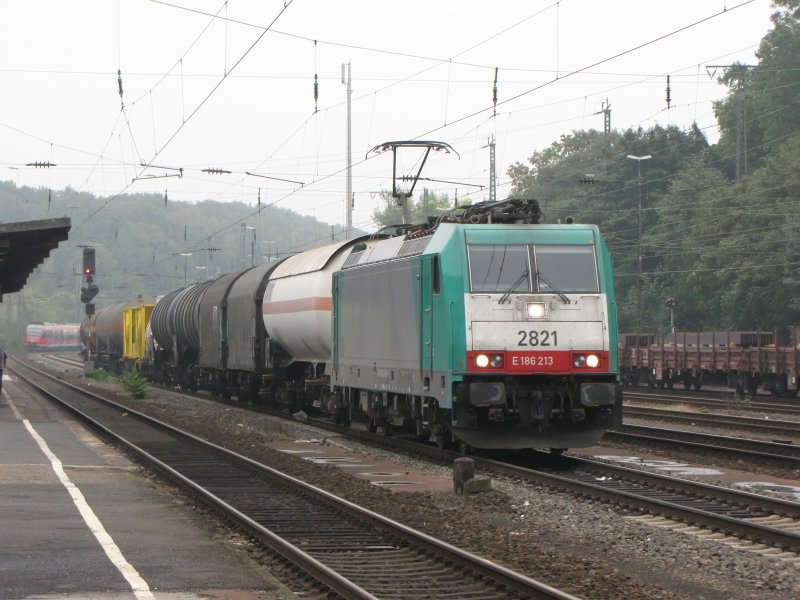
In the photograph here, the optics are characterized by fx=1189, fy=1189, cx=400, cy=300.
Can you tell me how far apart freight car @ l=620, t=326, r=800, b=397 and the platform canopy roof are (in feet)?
67.4

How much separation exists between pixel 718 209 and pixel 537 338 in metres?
46.0

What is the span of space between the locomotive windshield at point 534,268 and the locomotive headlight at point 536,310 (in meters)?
0.21

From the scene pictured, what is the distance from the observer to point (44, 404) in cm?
3381

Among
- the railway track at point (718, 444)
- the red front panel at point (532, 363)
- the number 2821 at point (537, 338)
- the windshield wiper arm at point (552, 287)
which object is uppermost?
the windshield wiper arm at point (552, 287)

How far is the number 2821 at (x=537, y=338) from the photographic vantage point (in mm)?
15430

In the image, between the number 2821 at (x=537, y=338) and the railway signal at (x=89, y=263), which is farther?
the railway signal at (x=89, y=263)

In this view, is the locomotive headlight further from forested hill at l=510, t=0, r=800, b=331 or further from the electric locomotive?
forested hill at l=510, t=0, r=800, b=331

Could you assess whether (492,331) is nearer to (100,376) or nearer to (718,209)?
(100,376)

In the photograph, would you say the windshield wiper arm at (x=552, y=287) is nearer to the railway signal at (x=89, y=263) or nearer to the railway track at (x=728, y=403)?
the railway track at (x=728, y=403)

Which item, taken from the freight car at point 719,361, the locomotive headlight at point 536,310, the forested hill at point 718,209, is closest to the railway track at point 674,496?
the locomotive headlight at point 536,310

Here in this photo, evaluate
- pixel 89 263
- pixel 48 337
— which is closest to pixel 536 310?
pixel 89 263

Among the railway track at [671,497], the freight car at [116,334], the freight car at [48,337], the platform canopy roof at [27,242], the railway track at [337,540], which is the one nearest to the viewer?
the railway track at [337,540]

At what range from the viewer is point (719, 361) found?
3841cm

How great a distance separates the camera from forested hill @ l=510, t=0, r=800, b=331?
53.8 metres
